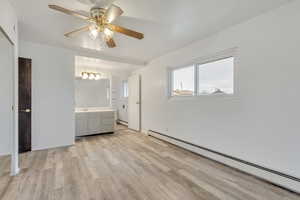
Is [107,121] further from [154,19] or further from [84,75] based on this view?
[154,19]

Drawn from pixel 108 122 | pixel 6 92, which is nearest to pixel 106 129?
pixel 108 122

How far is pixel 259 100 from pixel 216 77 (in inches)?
34.9

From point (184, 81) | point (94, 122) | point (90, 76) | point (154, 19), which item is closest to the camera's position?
point (154, 19)

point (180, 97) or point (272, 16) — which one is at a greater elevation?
point (272, 16)

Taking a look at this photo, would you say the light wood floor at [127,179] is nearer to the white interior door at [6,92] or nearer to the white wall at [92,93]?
the white interior door at [6,92]

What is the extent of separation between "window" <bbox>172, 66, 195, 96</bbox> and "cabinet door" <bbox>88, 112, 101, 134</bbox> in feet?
7.94

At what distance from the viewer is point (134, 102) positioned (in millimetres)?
5109

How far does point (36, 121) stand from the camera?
303 centimetres

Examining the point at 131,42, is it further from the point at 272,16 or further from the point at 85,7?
the point at 272,16

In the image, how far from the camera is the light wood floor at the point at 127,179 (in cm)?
165

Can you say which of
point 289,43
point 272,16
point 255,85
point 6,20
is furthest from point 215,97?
point 6,20

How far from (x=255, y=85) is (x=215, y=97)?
0.66 metres

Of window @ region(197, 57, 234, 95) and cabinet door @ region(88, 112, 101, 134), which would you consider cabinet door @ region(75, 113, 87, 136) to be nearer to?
cabinet door @ region(88, 112, 101, 134)

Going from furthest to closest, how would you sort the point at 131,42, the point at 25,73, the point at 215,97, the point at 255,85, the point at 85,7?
the point at 131,42
the point at 25,73
the point at 215,97
the point at 255,85
the point at 85,7
